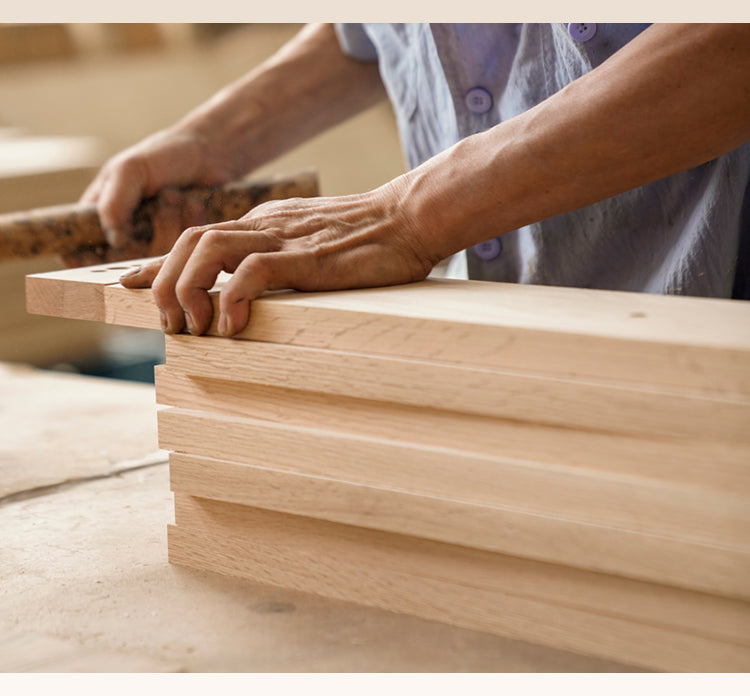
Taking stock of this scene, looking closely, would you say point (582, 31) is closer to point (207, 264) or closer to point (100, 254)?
point (207, 264)

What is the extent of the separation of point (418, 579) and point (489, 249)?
665 millimetres

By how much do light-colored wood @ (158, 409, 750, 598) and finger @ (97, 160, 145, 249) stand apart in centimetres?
68

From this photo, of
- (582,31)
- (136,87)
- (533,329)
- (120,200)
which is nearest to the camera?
(533,329)

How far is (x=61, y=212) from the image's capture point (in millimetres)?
1754

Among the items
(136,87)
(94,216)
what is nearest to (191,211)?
(94,216)

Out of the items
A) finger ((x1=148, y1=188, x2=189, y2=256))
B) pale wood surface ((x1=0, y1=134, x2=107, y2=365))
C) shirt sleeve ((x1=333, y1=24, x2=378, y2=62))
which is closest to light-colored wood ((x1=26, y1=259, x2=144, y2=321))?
finger ((x1=148, y1=188, x2=189, y2=256))

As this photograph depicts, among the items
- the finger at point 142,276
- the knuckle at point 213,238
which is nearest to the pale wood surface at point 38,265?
the finger at point 142,276

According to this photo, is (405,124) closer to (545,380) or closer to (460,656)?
(545,380)

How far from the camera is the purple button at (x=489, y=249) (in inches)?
62.6

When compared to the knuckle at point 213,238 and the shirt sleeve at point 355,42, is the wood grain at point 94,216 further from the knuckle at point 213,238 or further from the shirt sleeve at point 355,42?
the knuckle at point 213,238

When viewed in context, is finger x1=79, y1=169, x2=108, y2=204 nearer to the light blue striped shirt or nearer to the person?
the person

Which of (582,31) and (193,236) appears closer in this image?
(193,236)

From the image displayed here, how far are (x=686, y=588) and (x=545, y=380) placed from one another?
0.79 feet

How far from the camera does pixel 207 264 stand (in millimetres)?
1109
